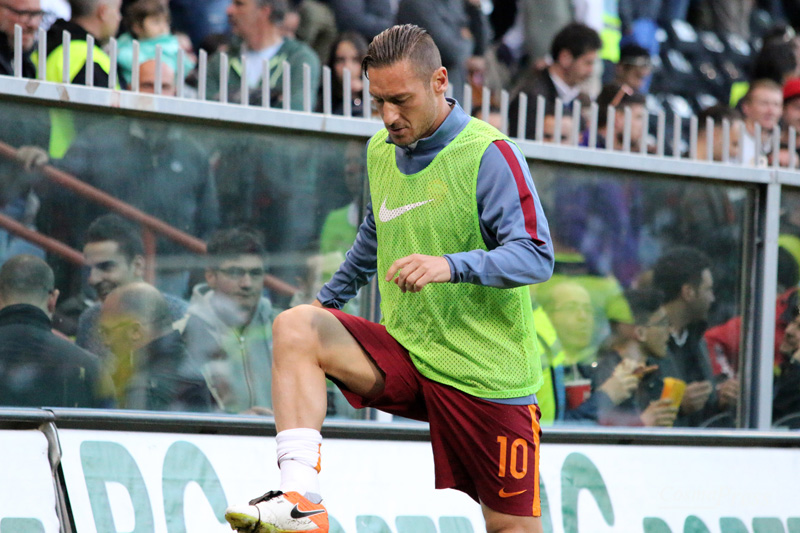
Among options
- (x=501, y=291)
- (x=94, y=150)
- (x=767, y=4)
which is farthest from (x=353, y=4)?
(x=767, y=4)

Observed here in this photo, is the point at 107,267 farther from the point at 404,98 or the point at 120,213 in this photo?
the point at 404,98

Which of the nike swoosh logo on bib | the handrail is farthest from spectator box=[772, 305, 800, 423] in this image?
the nike swoosh logo on bib

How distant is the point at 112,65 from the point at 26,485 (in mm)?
1981

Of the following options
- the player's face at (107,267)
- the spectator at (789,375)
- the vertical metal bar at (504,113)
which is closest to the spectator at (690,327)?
the spectator at (789,375)

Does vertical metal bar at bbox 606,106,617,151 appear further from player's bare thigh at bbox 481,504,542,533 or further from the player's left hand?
the player's left hand

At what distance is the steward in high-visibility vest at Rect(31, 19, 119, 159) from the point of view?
496 cm

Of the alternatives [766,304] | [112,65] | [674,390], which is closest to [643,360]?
[674,390]

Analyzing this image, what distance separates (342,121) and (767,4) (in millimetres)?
8286

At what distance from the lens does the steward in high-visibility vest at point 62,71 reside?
16.3 feet

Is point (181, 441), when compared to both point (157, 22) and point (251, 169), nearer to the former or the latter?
point (251, 169)

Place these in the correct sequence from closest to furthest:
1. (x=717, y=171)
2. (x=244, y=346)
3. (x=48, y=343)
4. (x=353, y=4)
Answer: (x=48, y=343) < (x=244, y=346) < (x=717, y=171) < (x=353, y=4)

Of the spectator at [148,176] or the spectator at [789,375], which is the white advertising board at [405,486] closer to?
the spectator at [789,375]

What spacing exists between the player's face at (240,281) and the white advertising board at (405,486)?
34.5 inches

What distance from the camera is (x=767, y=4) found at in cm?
1230
